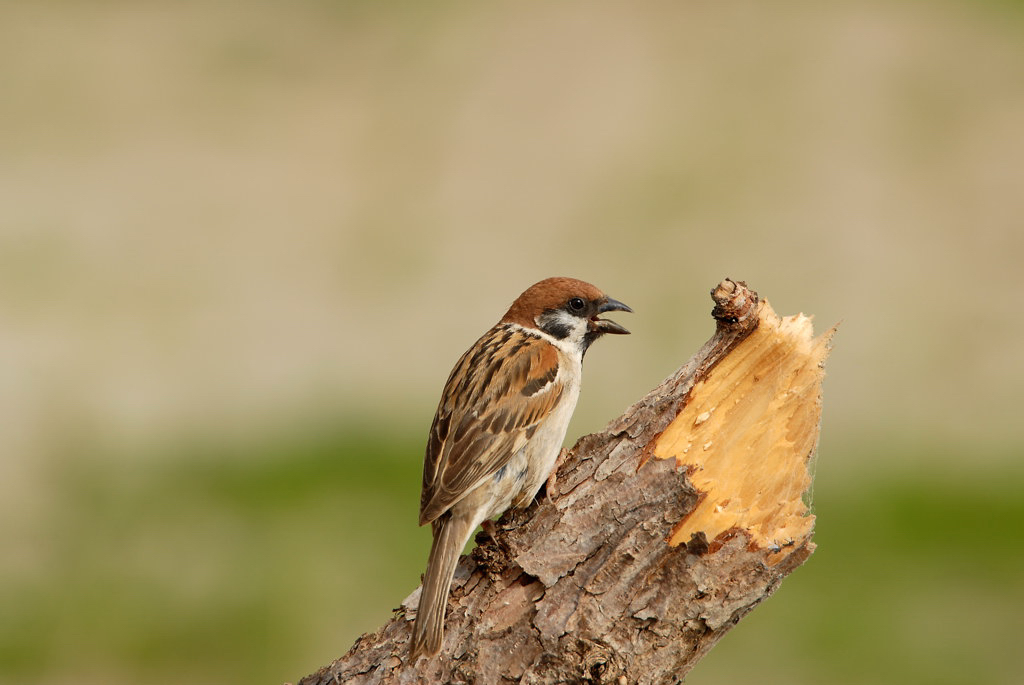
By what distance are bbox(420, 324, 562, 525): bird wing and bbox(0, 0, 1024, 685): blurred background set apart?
2.84 meters

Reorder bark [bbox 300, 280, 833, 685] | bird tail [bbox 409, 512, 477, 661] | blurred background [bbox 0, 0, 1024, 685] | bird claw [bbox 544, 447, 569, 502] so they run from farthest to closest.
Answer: blurred background [bbox 0, 0, 1024, 685] → bird claw [bbox 544, 447, 569, 502] → bird tail [bbox 409, 512, 477, 661] → bark [bbox 300, 280, 833, 685]

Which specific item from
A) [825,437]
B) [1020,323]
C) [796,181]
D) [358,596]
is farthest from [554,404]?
[796,181]

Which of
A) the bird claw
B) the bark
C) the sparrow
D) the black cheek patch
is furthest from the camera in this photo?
the black cheek patch

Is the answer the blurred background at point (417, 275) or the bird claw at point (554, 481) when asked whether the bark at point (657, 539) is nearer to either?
the bird claw at point (554, 481)

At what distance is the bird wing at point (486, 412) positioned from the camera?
14.4 ft

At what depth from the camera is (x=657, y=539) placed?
355 cm

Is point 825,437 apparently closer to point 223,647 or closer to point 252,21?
point 223,647

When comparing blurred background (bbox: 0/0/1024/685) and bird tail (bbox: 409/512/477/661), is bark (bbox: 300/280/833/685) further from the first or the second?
blurred background (bbox: 0/0/1024/685)

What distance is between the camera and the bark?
11.6 feet

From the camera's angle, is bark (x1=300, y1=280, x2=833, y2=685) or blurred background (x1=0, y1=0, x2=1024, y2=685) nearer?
bark (x1=300, y1=280, x2=833, y2=685)

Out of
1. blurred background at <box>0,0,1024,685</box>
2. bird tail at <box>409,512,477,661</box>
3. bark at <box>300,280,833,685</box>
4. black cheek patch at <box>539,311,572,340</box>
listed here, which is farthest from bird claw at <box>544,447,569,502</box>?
blurred background at <box>0,0,1024,685</box>

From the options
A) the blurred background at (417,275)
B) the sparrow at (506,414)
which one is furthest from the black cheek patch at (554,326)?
the blurred background at (417,275)

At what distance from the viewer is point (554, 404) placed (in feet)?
15.6

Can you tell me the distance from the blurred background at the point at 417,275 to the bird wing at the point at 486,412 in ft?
9.32
